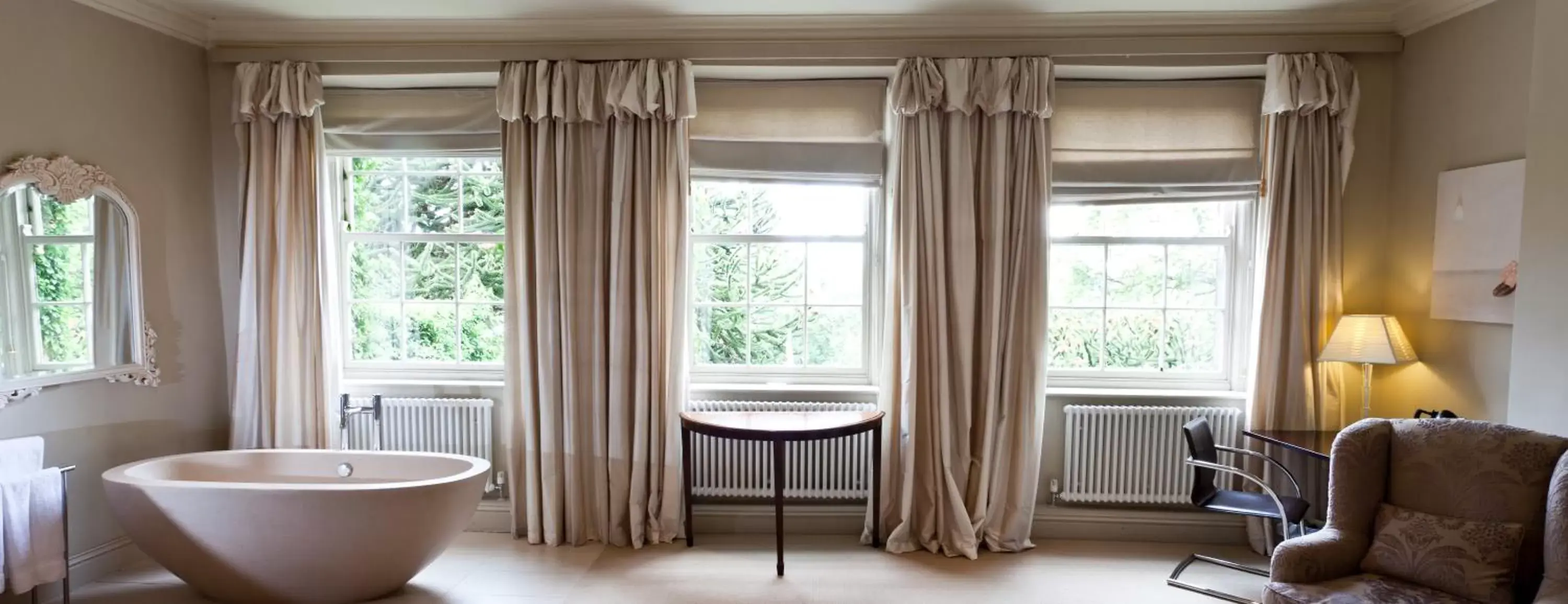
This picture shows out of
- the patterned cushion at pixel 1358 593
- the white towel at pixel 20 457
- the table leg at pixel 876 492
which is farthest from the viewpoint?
the table leg at pixel 876 492

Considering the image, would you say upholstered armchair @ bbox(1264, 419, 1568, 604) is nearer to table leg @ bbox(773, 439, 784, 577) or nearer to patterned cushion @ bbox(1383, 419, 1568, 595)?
patterned cushion @ bbox(1383, 419, 1568, 595)

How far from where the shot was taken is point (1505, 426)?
7.43 ft

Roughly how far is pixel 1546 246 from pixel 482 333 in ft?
14.4

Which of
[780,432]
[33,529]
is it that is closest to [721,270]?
[780,432]

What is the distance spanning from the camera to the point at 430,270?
12.5ft

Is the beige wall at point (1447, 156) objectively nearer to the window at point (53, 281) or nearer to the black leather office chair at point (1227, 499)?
the black leather office chair at point (1227, 499)

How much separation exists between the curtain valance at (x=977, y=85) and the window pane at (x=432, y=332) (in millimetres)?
2537

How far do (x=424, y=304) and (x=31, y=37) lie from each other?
1.76m

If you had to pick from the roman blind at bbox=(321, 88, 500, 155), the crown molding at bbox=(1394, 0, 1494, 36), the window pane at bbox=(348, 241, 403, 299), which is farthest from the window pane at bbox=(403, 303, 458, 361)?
the crown molding at bbox=(1394, 0, 1494, 36)

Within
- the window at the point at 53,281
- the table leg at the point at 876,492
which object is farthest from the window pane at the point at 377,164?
the table leg at the point at 876,492

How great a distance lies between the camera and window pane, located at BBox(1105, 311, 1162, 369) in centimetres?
368

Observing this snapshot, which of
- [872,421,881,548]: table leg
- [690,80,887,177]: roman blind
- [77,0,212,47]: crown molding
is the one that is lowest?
[872,421,881,548]: table leg

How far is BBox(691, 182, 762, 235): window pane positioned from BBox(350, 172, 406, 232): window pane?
5.09 ft

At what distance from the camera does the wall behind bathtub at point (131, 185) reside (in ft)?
9.16
